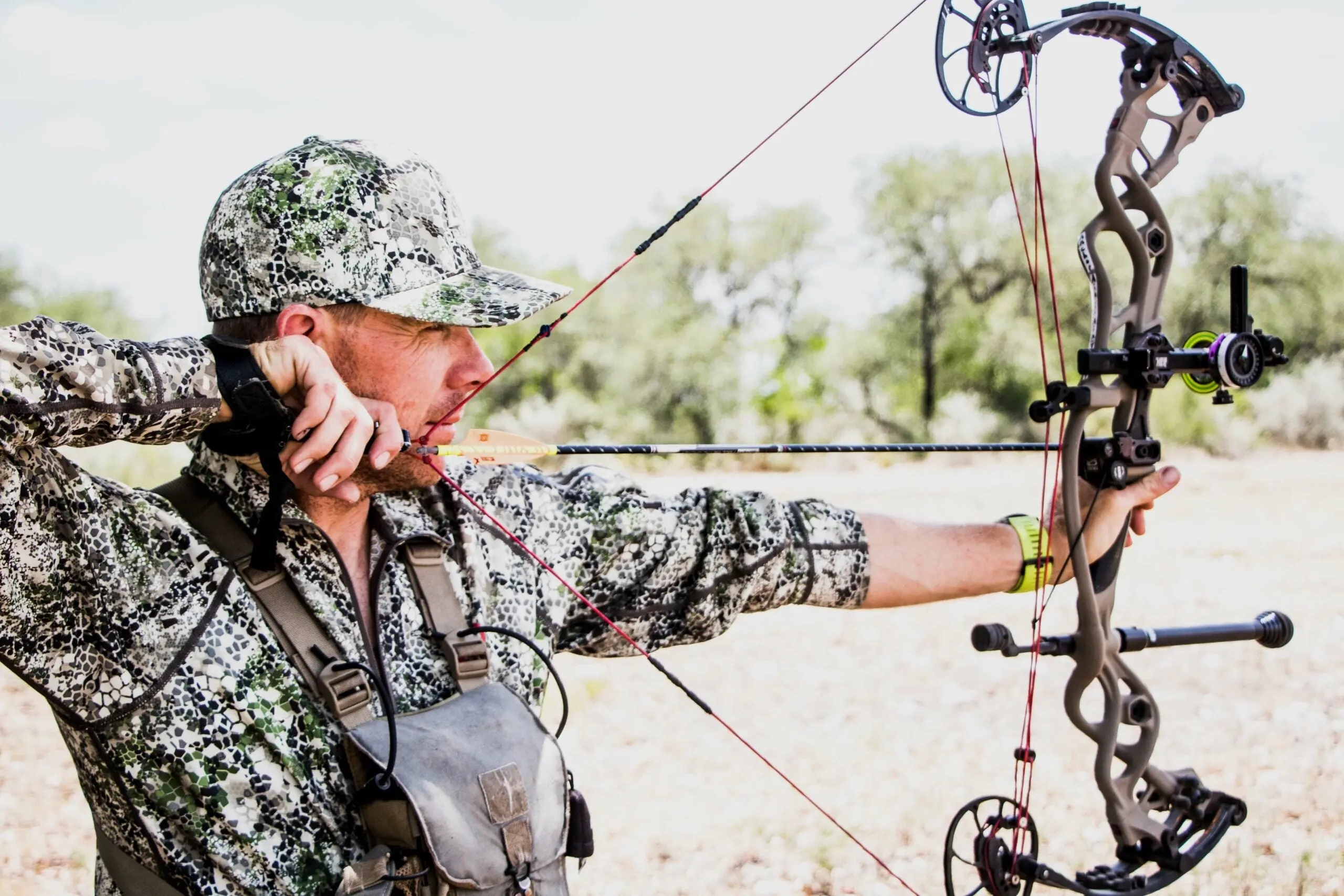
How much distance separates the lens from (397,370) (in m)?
2.05

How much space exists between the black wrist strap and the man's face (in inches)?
7.7

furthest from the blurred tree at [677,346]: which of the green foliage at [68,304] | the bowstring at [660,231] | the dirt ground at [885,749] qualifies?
the bowstring at [660,231]

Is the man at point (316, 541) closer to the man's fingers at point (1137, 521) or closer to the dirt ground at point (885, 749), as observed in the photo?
the man's fingers at point (1137, 521)

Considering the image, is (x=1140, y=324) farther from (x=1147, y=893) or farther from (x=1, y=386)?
(x=1, y=386)

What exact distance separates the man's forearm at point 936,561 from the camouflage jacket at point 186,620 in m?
0.60

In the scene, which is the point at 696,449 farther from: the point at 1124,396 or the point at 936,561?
the point at 1124,396

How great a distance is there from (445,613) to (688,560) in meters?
0.47

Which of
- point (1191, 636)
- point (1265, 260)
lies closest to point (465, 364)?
point (1191, 636)

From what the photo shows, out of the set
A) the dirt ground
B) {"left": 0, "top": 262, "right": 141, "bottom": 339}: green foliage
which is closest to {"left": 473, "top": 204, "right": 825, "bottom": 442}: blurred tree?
{"left": 0, "top": 262, "right": 141, "bottom": 339}: green foliage

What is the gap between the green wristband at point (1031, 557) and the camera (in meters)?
2.40

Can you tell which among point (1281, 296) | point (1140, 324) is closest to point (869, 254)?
point (1281, 296)

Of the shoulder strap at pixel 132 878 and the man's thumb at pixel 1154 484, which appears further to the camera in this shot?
the man's thumb at pixel 1154 484

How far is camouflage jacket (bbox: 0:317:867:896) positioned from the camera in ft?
5.45

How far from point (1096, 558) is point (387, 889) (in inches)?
56.3
